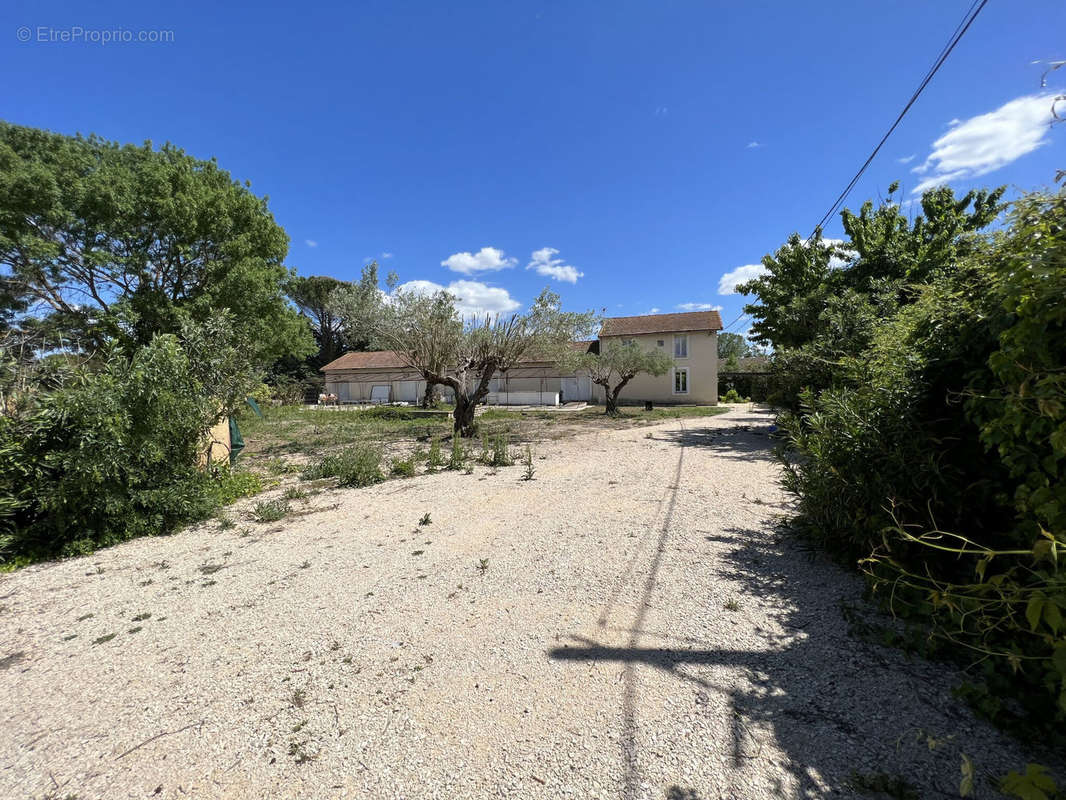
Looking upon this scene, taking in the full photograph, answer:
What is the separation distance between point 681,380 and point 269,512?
24490 millimetres

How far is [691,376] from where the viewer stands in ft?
85.5

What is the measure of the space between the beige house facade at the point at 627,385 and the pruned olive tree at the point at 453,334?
1014cm

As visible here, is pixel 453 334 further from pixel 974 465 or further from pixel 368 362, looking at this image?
pixel 368 362

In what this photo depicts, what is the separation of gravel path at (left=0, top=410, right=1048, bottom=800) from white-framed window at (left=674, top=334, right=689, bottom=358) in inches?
907

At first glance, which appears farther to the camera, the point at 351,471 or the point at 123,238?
the point at 123,238

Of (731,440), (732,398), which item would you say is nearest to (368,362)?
(732,398)

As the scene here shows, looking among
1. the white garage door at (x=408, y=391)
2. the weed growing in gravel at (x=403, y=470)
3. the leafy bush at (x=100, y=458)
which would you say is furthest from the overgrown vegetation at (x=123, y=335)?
the white garage door at (x=408, y=391)

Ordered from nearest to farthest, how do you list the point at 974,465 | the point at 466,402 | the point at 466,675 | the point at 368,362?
the point at 466,675 → the point at 974,465 → the point at 466,402 → the point at 368,362

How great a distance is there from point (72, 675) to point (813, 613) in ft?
15.6

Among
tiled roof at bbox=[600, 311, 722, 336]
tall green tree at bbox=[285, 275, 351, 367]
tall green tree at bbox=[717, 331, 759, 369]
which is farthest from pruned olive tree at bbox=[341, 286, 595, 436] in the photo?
tall green tree at bbox=[717, 331, 759, 369]

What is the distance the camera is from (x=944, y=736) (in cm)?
182

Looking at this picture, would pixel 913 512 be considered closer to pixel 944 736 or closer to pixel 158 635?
pixel 944 736

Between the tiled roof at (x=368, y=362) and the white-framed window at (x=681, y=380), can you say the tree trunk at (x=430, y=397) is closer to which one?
the tiled roof at (x=368, y=362)

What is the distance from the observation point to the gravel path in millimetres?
1786
